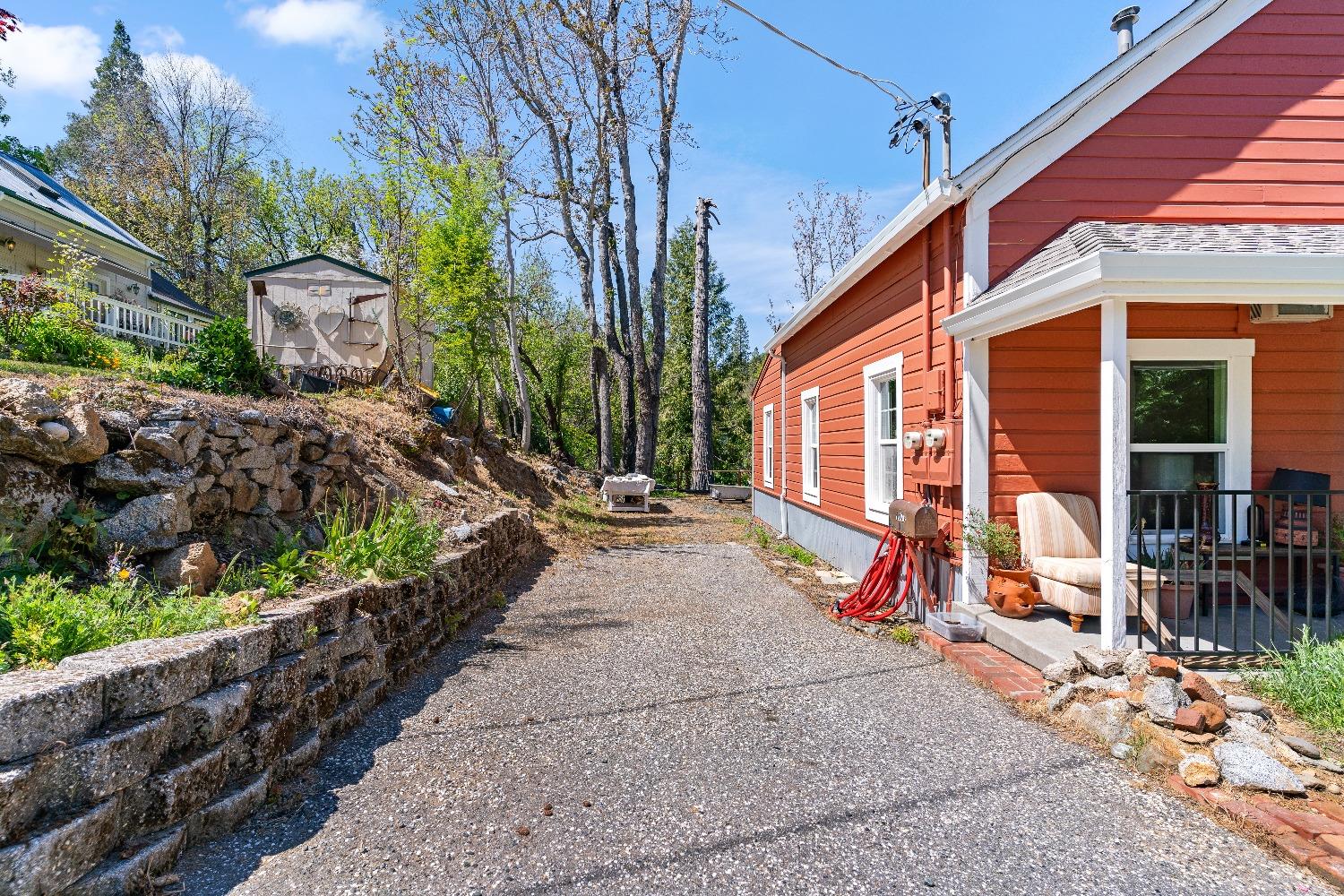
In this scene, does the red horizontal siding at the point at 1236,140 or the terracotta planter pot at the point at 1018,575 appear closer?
the terracotta planter pot at the point at 1018,575

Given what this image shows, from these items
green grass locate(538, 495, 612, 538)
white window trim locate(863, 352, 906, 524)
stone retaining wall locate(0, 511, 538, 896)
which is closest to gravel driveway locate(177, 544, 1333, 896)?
stone retaining wall locate(0, 511, 538, 896)

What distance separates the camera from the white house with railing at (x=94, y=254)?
31.6ft

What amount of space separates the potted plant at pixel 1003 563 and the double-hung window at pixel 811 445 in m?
4.41

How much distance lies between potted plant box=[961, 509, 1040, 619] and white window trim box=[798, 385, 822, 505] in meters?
4.35

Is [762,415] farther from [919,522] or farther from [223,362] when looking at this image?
[223,362]

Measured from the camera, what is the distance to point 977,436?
17.1 ft

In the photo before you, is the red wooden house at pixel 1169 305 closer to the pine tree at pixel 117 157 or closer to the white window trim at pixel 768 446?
the white window trim at pixel 768 446

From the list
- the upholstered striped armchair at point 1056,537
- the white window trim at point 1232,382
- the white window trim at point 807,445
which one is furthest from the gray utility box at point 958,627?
the white window trim at point 807,445

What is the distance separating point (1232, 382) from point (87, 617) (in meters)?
7.10

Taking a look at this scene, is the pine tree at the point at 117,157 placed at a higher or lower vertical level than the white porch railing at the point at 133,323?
higher

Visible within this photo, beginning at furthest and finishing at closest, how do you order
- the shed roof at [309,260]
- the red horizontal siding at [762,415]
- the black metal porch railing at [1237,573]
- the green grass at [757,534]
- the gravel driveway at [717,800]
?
the red horizontal siding at [762,415]
the shed roof at [309,260]
the green grass at [757,534]
the black metal porch railing at [1237,573]
the gravel driveway at [717,800]

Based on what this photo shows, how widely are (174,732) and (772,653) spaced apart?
3.69 metres

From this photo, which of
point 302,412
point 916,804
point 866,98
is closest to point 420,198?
point 302,412

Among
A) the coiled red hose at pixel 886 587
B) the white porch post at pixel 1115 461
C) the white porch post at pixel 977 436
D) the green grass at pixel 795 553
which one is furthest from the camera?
the green grass at pixel 795 553
